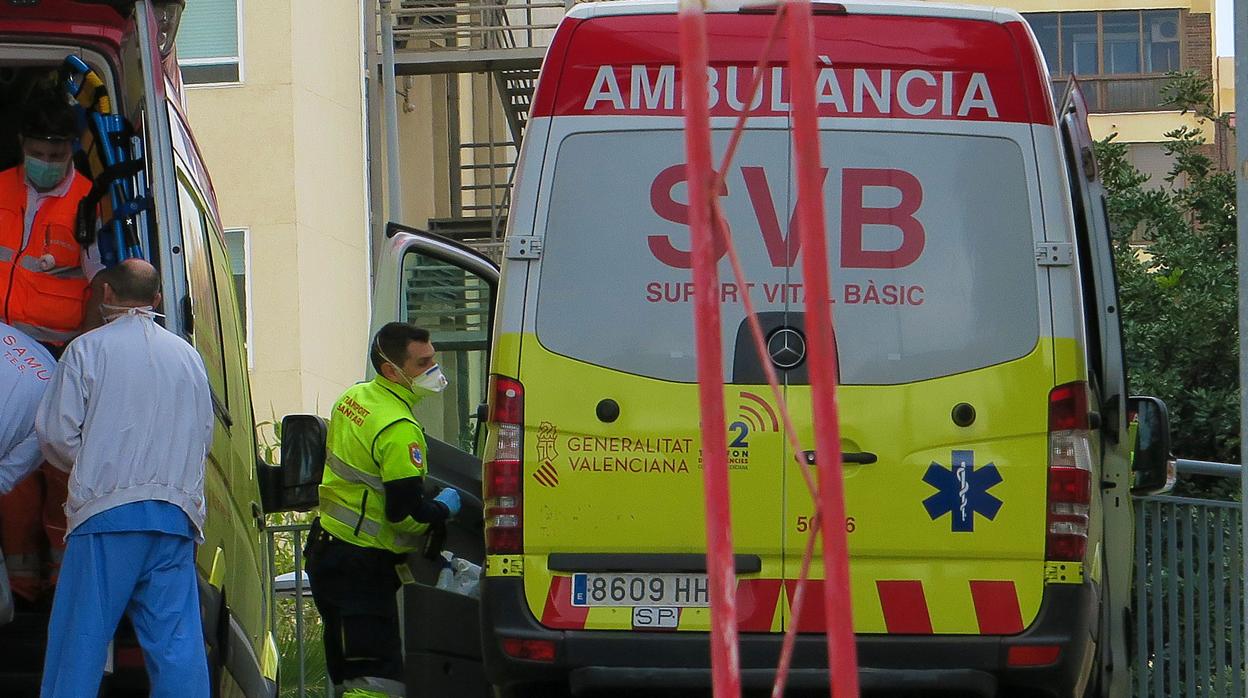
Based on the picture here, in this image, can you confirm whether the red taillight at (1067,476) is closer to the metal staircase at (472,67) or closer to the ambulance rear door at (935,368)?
the ambulance rear door at (935,368)

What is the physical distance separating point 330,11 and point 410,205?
362 cm

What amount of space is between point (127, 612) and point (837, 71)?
98.5 inches

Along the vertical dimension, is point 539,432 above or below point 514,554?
above

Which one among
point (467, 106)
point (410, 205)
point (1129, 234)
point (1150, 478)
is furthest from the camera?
point (467, 106)

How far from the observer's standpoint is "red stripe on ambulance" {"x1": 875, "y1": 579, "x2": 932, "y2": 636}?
545cm

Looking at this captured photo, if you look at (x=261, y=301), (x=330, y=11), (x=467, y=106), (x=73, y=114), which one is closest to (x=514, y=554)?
(x=73, y=114)

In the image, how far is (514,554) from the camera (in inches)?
220

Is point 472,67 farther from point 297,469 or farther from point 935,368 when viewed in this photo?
point 935,368

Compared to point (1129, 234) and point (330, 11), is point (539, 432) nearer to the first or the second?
point (1129, 234)

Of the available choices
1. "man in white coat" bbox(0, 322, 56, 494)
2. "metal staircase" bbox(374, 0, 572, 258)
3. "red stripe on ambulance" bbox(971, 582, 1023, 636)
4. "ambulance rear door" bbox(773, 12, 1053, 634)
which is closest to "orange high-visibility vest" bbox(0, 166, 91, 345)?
"man in white coat" bbox(0, 322, 56, 494)

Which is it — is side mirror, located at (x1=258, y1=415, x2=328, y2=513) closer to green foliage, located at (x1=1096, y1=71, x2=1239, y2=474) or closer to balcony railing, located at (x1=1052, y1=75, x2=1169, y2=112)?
green foliage, located at (x1=1096, y1=71, x2=1239, y2=474)

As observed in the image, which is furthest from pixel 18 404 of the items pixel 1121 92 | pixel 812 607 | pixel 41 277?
pixel 1121 92

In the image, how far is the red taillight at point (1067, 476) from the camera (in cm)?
545

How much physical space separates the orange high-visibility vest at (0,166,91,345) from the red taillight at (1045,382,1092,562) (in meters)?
2.89
